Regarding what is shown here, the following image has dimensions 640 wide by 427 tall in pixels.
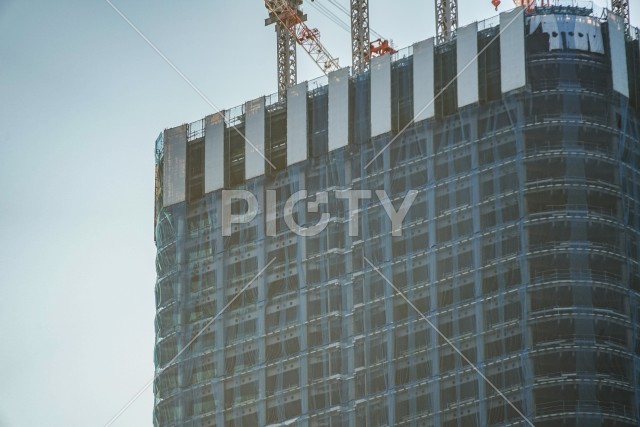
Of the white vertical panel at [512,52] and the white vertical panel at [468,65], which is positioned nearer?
the white vertical panel at [512,52]

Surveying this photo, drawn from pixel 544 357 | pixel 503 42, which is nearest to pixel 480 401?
pixel 544 357

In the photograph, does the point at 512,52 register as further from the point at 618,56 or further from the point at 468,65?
the point at 618,56

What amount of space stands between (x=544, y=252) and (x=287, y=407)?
28.7 m

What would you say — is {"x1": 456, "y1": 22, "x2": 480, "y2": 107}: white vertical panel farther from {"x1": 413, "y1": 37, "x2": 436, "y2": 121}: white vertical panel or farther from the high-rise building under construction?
{"x1": 413, "y1": 37, "x2": 436, "y2": 121}: white vertical panel

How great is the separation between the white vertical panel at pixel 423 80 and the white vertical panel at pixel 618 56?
1605 cm

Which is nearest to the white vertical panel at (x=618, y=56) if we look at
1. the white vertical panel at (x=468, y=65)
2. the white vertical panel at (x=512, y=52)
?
the white vertical panel at (x=512, y=52)

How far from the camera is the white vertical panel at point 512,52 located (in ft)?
630

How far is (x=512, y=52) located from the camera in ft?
632

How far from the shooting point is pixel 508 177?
7436 inches

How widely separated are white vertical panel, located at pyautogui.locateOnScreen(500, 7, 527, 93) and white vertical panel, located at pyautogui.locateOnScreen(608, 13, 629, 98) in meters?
7.92

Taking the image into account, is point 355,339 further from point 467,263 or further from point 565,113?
point 565,113

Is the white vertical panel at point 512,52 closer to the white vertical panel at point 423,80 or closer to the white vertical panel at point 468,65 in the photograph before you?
the white vertical panel at point 468,65

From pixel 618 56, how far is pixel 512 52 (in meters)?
9.39

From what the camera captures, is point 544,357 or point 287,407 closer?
point 544,357
